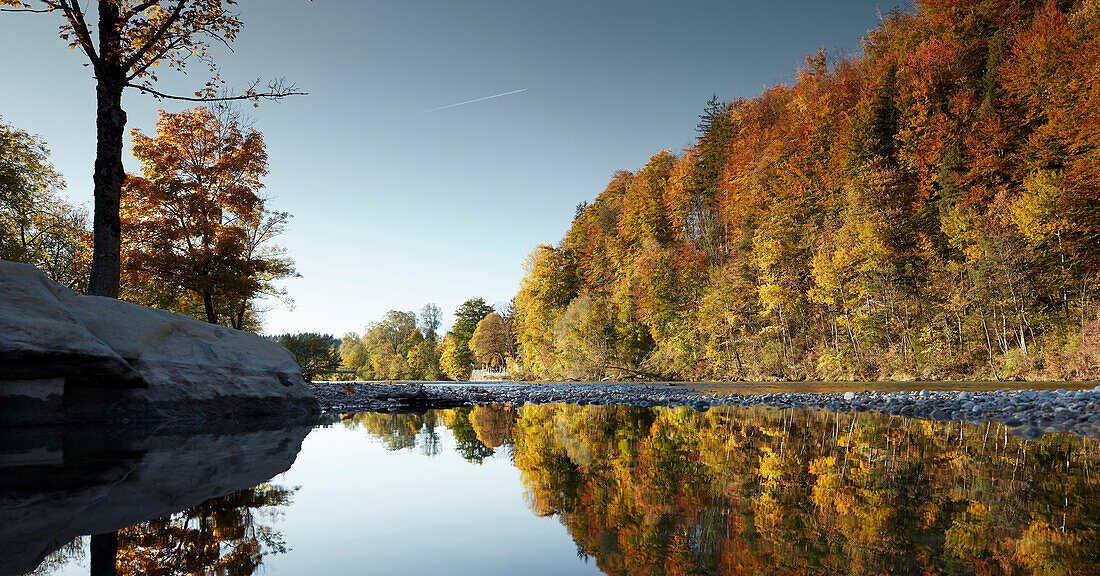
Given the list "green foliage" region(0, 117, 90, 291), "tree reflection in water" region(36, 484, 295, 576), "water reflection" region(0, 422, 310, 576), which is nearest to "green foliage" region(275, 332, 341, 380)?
"green foliage" region(0, 117, 90, 291)

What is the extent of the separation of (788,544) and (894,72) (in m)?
31.2

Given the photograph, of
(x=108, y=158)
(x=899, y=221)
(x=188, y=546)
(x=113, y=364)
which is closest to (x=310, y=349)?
(x=108, y=158)

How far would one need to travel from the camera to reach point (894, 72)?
995 inches

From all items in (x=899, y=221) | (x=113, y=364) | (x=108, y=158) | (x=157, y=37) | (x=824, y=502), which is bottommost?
(x=824, y=502)

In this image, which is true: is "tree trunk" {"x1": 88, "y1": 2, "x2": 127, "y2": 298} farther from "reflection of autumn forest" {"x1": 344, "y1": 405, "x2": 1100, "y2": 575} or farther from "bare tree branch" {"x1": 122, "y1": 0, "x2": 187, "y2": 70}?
"reflection of autumn forest" {"x1": 344, "y1": 405, "x2": 1100, "y2": 575}

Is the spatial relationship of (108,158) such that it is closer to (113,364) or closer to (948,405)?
(113,364)

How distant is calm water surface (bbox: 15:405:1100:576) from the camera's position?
146 cm

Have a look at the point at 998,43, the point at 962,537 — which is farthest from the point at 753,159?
the point at 962,537

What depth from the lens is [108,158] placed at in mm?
7035

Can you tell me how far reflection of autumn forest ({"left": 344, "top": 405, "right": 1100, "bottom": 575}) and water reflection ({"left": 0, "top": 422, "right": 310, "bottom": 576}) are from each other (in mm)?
1155

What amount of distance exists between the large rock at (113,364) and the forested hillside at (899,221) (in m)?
20.9

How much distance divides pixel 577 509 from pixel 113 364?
5.29 metres

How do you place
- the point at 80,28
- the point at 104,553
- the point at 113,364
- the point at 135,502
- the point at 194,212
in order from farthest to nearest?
the point at 194,212
the point at 80,28
the point at 113,364
the point at 135,502
the point at 104,553

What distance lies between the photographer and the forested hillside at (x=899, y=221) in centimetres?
1730
